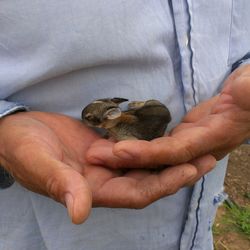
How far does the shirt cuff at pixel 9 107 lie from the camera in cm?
105

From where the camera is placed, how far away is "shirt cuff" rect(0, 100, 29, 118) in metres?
1.05

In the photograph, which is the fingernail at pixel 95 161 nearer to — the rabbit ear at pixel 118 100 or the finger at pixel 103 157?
the finger at pixel 103 157

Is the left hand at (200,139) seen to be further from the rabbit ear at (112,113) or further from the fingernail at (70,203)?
the fingernail at (70,203)

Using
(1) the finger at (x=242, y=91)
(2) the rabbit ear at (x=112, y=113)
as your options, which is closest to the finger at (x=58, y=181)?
(2) the rabbit ear at (x=112, y=113)

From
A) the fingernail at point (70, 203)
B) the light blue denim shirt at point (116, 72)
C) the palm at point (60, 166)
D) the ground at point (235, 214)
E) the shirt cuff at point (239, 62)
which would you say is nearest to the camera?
the fingernail at point (70, 203)

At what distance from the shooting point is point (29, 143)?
946 mm

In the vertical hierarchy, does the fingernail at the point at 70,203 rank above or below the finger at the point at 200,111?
above

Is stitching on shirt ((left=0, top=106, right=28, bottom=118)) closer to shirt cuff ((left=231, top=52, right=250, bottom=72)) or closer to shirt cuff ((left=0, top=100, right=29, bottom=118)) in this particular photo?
shirt cuff ((left=0, top=100, right=29, bottom=118))

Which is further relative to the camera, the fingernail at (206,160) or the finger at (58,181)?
the fingernail at (206,160)

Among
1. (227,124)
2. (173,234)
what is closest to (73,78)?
(227,124)

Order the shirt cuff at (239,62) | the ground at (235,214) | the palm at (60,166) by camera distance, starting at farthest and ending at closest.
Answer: the ground at (235,214), the shirt cuff at (239,62), the palm at (60,166)

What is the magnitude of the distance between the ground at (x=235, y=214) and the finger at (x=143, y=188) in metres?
1.57

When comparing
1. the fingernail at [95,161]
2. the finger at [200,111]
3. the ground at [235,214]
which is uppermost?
the finger at [200,111]

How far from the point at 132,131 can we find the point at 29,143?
0.34 m
